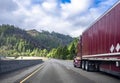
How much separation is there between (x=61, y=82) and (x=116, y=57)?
12.7 feet

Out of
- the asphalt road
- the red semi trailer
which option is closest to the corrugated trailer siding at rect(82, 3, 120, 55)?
the red semi trailer

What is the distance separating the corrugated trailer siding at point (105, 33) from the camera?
18.8 m

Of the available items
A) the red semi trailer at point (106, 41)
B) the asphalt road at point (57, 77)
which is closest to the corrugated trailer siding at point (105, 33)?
the red semi trailer at point (106, 41)

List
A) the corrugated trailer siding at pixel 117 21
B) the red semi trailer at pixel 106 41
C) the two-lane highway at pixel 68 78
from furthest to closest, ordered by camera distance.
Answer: the red semi trailer at pixel 106 41 → the corrugated trailer siding at pixel 117 21 → the two-lane highway at pixel 68 78

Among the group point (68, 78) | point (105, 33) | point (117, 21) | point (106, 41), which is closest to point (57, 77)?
point (68, 78)

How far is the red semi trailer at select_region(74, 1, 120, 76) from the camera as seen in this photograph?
18.7 meters

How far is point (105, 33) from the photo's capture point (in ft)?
71.7

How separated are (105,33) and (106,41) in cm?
67

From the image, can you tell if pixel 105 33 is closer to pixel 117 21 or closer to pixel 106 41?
pixel 106 41

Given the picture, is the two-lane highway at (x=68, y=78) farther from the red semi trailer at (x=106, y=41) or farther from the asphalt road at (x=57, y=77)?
the red semi trailer at (x=106, y=41)

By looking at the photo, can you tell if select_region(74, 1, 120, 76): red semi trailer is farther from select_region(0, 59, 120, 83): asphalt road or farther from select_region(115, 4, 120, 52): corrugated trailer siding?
select_region(0, 59, 120, 83): asphalt road

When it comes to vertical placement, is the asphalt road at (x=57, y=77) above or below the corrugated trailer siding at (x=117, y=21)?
below

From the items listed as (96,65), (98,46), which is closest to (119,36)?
(98,46)

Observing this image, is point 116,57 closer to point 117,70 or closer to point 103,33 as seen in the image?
point 117,70
